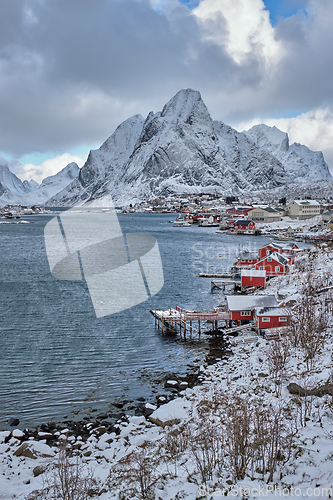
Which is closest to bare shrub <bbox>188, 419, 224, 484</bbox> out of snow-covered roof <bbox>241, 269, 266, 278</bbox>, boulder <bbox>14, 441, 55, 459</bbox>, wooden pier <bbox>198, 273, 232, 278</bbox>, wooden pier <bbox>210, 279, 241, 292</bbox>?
boulder <bbox>14, 441, 55, 459</bbox>

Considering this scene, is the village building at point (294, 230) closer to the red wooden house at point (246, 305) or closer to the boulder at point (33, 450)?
the red wooden house at point (246, 305)

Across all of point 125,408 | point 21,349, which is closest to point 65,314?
point 21,349

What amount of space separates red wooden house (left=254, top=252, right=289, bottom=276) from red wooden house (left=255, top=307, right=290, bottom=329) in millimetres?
13020

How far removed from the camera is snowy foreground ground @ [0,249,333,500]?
721cm

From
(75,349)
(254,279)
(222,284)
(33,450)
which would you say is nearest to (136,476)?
(33,450)

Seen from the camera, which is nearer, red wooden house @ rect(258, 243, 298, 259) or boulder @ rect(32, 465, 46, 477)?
boulder @ rect(32, 465, 46, 477)

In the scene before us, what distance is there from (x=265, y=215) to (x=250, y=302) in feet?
276

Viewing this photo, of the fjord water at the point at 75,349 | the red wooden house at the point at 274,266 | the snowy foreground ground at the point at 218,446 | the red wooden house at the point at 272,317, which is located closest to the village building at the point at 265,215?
the red wooden house at the point at 274,266

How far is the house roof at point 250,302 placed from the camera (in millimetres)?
22611

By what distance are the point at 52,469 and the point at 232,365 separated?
9.24 metres

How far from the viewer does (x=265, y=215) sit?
103 metres

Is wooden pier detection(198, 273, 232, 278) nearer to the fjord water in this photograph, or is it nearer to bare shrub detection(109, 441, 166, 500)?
the fjord water

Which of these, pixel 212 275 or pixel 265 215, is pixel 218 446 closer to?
pixel 212 275

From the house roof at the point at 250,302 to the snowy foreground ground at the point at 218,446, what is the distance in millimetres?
5477
